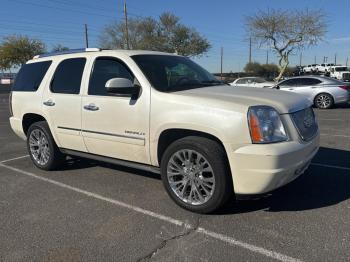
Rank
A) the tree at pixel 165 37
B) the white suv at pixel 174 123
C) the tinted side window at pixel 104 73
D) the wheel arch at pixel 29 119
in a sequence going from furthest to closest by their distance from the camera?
the tree at pixel 165 37 < the wheel arch at pixel 29 119 < the tinted side window at pixel 104 73 < the white suv at pixel 174 123

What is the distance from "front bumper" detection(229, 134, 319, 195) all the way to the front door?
1.25 meters

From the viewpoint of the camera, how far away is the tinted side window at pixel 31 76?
6.23 meters

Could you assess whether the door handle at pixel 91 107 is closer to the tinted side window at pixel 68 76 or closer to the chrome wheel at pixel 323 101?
the tinted side window at pixel 68 76

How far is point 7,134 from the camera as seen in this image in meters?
10.6

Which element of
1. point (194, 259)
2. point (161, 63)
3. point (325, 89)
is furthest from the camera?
point (325, 89)

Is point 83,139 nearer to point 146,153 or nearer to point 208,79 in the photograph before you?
point 146,153

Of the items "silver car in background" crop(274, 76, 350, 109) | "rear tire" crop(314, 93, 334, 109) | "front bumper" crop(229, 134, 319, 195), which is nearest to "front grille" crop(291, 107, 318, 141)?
"front bumper" crop(229, 134, 319, 195)

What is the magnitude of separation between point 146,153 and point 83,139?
1.19 m

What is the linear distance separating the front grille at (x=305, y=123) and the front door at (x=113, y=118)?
1674mm

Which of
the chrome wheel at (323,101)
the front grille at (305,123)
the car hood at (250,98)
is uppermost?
the car hood at (250,98)

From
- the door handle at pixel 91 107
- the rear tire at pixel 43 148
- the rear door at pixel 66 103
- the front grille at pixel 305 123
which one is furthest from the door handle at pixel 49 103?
the front grille at pixel 305 123

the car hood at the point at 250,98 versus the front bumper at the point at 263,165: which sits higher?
the car hood at the point at 250,98

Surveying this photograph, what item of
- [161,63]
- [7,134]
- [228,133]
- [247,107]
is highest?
[161,63]

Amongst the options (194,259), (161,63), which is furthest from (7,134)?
(194,259)
